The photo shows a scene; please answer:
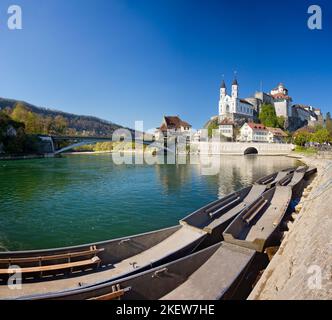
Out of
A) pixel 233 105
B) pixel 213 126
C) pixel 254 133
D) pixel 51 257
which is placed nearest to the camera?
pixel 51 257

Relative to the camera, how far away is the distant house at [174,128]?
101m

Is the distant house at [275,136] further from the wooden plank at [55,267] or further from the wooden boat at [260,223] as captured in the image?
the wooden plank at [55,267]

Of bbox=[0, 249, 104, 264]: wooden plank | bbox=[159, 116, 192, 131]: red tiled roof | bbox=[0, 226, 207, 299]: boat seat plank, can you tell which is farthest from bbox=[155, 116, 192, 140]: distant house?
bbox=[0, 249, 104, 264]: wooden plank

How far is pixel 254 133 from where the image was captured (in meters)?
101

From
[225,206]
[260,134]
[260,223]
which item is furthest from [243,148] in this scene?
[260,223]

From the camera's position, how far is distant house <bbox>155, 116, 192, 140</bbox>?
10094cm

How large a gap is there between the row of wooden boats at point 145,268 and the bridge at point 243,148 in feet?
274

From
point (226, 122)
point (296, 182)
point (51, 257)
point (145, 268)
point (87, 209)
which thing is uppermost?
point (226, 122)

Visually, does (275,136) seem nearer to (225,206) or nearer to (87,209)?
(225,206)

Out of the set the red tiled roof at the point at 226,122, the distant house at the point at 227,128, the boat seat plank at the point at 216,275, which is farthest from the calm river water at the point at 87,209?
the red tiled roof at the point at 226,122

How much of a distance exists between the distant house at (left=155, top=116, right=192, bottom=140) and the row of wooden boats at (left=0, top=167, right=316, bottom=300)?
89.5m

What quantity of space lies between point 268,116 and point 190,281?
124 m

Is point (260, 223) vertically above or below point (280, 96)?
below
